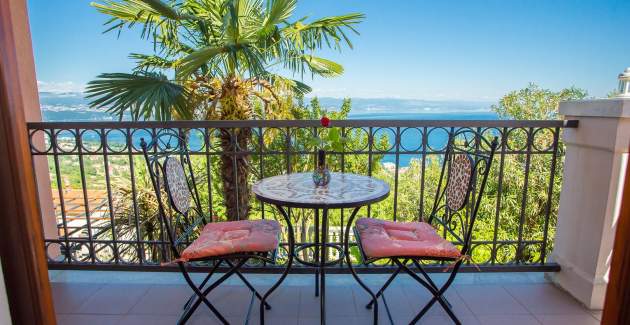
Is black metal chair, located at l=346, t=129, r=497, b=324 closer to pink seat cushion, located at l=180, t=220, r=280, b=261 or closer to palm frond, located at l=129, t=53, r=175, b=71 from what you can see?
pink seat cushion, located at l=180, t=220, r=280, b=261

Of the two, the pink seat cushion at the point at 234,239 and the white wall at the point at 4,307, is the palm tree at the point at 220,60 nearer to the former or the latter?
the pink seat cushion at the point at 234,239

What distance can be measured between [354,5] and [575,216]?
1762 centimetres

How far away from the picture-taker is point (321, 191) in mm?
1521

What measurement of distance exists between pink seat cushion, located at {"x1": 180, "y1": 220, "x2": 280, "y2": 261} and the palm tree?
2.16 feet

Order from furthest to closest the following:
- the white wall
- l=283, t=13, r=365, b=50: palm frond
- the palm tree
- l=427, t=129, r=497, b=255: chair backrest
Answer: l=283, t=13, r=365, b=50: palm frond → the palm tree → l=427, t=129, r=497, b=255: chair backrest → the white wall

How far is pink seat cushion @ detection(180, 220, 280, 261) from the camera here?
1438mm

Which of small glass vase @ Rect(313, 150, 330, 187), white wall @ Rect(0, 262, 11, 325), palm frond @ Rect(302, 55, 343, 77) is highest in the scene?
palm frond @ Rect(302, 55, 343, 77)

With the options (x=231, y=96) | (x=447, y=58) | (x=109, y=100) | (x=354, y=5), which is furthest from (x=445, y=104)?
(x=109, y=100)

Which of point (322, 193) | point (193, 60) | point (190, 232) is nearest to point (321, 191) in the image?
point (322, 193)

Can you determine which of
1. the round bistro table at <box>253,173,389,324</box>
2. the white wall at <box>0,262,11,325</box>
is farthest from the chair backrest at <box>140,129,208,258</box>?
the white wall at <box>0,262,11,325</box>

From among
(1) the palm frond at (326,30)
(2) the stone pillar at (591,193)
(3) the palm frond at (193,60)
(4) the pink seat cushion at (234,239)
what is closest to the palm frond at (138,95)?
(3) the palm frond at (193,60)

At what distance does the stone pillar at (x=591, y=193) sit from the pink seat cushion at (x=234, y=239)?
182 cm

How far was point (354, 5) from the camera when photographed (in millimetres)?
16922

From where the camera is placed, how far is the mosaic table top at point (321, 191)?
1345mm
